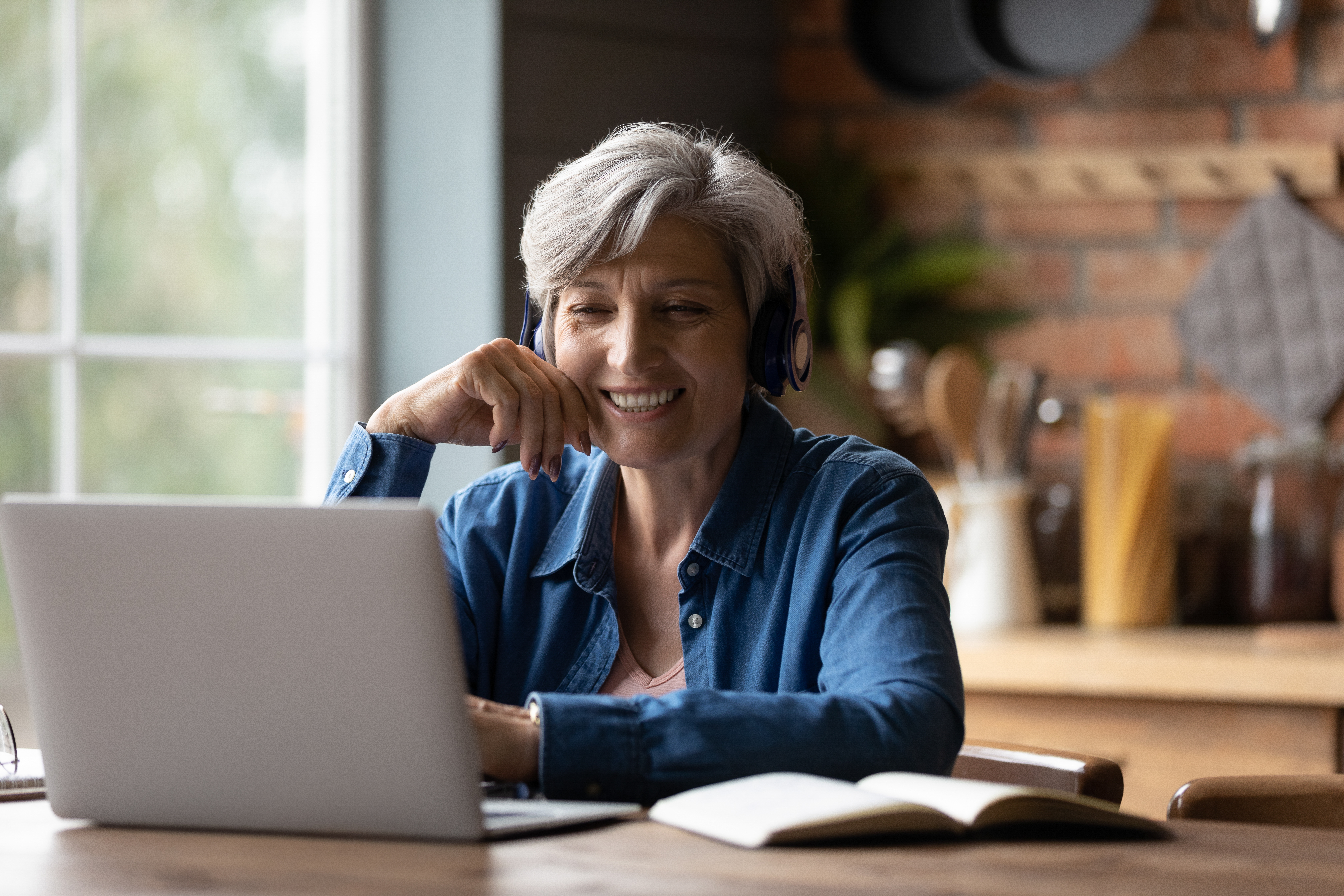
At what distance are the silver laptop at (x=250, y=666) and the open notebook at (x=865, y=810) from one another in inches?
3.2

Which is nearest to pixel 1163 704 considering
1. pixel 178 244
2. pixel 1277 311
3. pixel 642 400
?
pixel 1277 311

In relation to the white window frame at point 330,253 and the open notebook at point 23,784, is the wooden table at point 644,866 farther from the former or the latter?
the white window frame at point 330,253

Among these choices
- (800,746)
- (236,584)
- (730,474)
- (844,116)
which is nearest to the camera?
(236,584)

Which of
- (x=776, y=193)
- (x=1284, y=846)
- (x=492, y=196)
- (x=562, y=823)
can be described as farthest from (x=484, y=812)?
(x=492, y=196)

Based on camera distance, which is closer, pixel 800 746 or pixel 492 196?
pixel 800 746

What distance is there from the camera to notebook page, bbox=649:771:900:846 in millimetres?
862

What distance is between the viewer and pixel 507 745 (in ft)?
3.27

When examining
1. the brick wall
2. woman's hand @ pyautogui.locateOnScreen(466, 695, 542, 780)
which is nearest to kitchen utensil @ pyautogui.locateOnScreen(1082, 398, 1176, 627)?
the brick wall

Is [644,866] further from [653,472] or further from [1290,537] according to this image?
[1290,537]

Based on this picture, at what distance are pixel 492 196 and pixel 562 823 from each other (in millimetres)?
1590

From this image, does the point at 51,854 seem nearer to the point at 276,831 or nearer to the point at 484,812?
the point at 276,831

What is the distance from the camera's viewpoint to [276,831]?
3.00ft

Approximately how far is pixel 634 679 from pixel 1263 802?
57 cm

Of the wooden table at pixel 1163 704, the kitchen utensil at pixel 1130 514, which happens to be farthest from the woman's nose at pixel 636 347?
the kitchen utensil at pixel 1130 514
